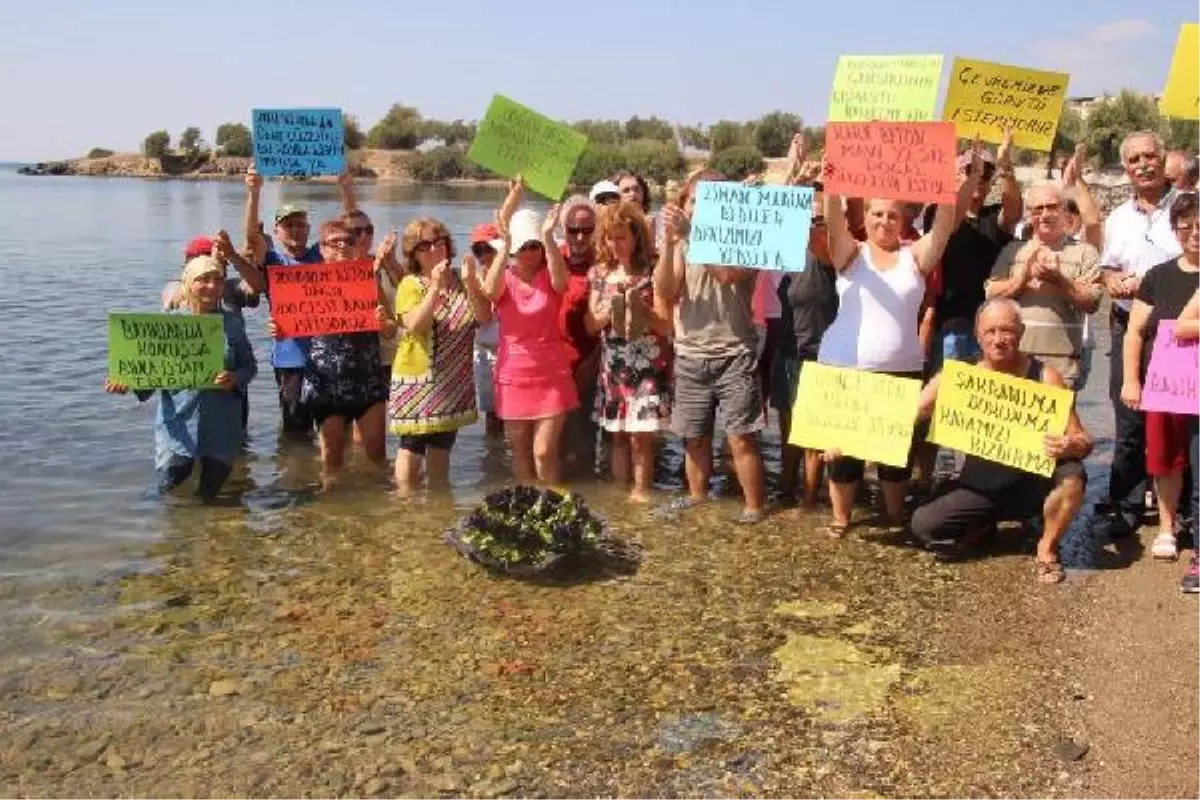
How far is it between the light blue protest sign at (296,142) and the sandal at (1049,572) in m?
5.08

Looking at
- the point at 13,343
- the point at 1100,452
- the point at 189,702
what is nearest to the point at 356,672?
the point at 189,702

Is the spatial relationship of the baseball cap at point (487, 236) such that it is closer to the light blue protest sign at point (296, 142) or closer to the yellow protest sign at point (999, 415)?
the light blue protest sign at point (296, 142)

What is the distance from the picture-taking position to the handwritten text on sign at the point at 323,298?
7.11m

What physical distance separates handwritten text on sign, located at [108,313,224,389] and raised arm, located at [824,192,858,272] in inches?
150

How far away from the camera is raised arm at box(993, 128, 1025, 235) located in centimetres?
670

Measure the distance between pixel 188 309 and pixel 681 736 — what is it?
4545 mm

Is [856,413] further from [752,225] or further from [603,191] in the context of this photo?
[603,191]

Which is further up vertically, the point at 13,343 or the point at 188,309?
the point at 188,309

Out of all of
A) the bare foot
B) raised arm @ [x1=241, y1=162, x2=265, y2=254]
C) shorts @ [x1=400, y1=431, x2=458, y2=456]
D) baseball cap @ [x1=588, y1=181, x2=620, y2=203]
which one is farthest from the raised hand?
the bare foot

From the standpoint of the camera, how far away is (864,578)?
5.97m

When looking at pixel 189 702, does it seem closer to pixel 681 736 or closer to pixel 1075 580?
pixel 681 736

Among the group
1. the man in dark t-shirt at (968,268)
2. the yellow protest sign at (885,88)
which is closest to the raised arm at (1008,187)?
the man in dark t-shirt at (968,268)

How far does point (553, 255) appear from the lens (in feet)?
22.1

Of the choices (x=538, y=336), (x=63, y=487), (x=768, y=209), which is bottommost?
(x=63, y=487)
